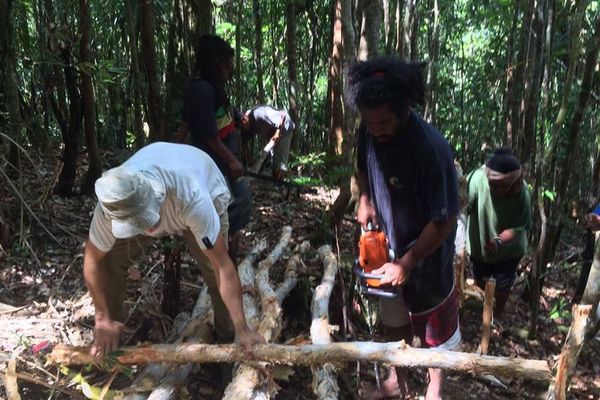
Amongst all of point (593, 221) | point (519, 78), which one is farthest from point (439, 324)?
point (519, 78)

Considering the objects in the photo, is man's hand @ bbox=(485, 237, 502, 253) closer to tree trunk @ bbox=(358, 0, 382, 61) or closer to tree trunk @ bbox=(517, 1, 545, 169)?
tree trunk @ bbox=(517, 1, 545, 169)

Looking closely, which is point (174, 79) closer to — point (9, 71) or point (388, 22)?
point (9, 71)

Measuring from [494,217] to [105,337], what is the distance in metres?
2.88

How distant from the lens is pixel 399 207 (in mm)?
2596

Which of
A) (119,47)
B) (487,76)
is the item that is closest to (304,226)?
(119,47)

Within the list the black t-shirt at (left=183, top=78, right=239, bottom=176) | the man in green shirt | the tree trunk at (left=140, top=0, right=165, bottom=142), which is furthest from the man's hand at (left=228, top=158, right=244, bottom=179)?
the man in green shirt

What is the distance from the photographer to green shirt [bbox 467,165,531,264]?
4.03 meters

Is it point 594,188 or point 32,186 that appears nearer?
point 32,186

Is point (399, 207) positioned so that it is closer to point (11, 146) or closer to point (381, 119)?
point (381, 119)

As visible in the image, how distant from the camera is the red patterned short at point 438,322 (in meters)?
2.69

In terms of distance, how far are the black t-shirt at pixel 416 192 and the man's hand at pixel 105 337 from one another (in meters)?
1.45

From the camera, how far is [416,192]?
248cm

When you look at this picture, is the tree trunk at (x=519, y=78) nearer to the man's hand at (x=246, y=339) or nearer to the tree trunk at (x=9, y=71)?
the man's hand at (x=246, y=339)

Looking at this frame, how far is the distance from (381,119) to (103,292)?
5.22 feet
